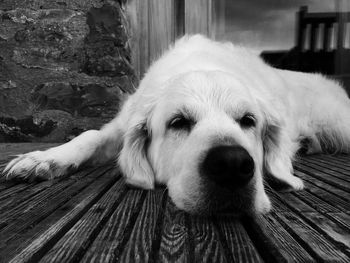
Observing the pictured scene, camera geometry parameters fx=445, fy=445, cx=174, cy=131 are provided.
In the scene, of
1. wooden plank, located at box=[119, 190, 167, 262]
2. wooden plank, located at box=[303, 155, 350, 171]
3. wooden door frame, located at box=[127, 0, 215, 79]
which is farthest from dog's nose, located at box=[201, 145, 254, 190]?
wooden door frame, located at box=[127, 0, 215, 79]

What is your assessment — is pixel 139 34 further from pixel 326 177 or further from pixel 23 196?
pixel 23 196

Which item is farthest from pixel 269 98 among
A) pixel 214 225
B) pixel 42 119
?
pixel 42 119

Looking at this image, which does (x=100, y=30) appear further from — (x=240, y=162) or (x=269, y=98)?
Result: (x=240, y=162)

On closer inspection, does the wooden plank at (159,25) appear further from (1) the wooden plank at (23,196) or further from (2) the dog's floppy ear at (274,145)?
(1) the wooden plank at (23,196)

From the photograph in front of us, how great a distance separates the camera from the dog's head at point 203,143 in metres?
1.51

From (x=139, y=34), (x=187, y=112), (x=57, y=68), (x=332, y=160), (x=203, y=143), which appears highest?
(x=139, y=34)

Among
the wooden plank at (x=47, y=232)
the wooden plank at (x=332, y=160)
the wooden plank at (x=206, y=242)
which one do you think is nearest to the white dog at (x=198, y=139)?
the wooden plank at (x=206, y=242)

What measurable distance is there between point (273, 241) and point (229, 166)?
0.32 meters

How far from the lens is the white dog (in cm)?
152

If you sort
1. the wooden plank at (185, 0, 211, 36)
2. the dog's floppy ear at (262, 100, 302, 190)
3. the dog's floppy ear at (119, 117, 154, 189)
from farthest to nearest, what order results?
the wooden plank at (185, 0, 211, 36), the dog's floppy ear at (262, 100, 302, 190), the dog's floppy ear at (119, 117, 154, 189)

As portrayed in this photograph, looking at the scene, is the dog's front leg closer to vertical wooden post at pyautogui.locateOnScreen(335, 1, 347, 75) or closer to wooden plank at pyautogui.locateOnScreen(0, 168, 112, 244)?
wooden plank at pyautogui.locateOnScreen(0, 168, 112, 244)

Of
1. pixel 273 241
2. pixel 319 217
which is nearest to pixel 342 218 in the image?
pixel 319 217

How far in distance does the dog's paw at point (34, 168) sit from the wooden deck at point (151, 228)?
12 centimetres

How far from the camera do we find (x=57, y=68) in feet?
12.0
